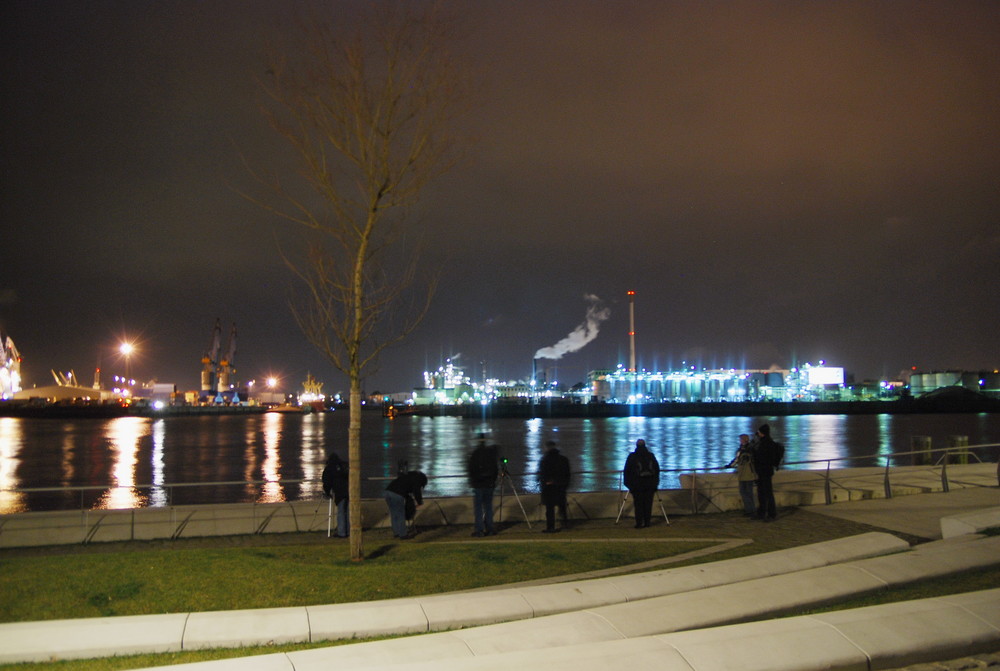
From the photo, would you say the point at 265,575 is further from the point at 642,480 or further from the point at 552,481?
the point at 642,480

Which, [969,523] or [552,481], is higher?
[552,481]

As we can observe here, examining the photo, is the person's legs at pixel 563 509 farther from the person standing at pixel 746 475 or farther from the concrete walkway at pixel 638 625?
the concrete walkway at pixel 638 625

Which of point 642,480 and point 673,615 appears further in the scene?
point 642,480

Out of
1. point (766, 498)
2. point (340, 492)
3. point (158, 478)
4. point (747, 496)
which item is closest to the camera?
point (766, 498)

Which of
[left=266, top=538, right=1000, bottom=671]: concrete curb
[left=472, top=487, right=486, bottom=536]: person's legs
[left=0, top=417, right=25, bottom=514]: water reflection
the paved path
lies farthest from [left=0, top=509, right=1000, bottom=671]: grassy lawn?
[left=0, top=417, right=25, bottom=514]: water reflection

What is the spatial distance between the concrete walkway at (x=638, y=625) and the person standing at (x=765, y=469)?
4.24 m

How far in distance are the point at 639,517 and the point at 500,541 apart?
2853 mm

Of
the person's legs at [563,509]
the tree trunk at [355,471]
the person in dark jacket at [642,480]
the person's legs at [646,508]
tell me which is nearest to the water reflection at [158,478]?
the tree trunk at [355,471]

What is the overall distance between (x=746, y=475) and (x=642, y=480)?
2093 millimetres

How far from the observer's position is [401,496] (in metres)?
14.5

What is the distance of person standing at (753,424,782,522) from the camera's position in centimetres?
1505

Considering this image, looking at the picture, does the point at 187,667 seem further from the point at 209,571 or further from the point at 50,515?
the point at 50,515

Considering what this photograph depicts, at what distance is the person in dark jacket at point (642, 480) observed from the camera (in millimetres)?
14922

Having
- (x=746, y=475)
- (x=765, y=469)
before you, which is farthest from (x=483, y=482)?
(x=765, y=469)
